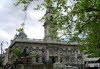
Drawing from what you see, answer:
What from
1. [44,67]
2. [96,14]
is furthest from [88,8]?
[44,67]

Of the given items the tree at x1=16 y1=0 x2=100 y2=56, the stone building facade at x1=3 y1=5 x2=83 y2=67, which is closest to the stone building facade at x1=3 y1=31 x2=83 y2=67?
the stone building facade at x1=3 y1=5 x2=83 y2=67

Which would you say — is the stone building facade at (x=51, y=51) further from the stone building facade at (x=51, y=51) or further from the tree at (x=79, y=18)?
the tree at (x=79, y=18)

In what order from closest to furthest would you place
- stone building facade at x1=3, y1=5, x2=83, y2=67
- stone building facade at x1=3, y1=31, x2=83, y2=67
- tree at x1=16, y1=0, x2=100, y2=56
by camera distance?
tree at x1=16, y1=0, x2=100, y2=56, stone building facade at x1=3, y1=5, x2=83, y2=67, stone building facade at x1=3, y1=31, x2=83, y2=67

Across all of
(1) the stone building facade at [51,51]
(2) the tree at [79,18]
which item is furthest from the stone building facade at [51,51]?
(2) the tree at [79,18]

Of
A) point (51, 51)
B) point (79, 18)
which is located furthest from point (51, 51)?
point (79, 18)

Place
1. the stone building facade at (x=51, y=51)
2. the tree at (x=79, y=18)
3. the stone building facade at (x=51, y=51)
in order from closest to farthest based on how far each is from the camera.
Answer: the tree at (x=79, y=18) < the stone building facade at (x=51, y=51) < the stone building facade at (x=51, y=51)

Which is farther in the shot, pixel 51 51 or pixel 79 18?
pixel 51 51

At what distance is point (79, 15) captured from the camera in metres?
16.7

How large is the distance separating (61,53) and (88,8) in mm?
103533

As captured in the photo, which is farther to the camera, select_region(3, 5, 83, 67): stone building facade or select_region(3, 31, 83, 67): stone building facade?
select_region(3, 31, 83, 67): stone building facade

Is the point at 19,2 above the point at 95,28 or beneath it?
above

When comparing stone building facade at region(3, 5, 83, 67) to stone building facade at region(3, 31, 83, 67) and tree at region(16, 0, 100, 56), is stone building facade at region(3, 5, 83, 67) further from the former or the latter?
tree at region(16, 0, 100, 56)

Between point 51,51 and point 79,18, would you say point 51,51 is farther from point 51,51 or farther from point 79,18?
point 79,18

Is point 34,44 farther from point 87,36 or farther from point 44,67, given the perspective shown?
point 87,36
